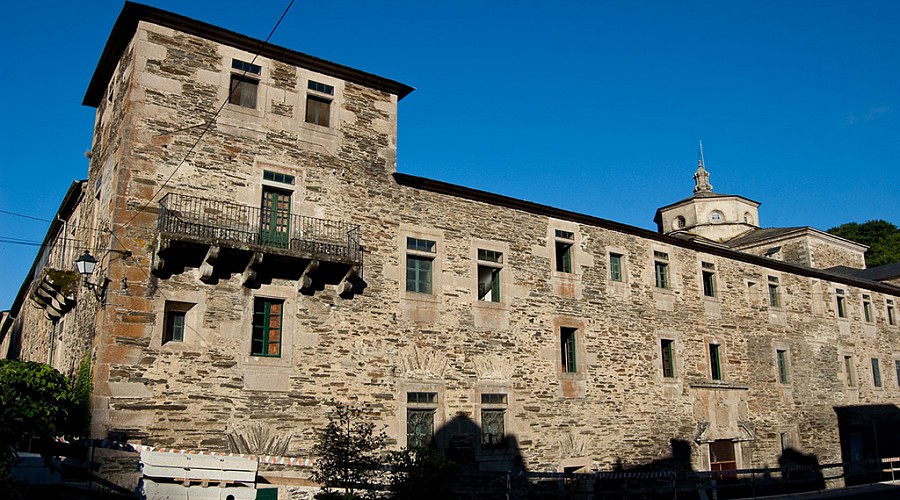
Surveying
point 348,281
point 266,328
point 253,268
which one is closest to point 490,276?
point 348,281

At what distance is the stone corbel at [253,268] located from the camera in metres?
15.4

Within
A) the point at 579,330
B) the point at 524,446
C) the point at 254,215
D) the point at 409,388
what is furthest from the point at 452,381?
the point at 254,215

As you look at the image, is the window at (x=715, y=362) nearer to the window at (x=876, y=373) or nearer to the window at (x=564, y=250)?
the window at (x=564, y=250)

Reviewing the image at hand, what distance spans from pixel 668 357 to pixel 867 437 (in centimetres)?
1266

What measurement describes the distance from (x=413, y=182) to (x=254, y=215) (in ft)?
14.6

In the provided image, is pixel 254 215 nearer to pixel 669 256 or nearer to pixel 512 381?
pixel 512 381

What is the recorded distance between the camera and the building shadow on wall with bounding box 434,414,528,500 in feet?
59.1

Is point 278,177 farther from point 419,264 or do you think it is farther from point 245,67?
point 419,264

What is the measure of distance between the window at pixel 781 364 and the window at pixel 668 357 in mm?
5875

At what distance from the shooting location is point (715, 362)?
2525 centimetres

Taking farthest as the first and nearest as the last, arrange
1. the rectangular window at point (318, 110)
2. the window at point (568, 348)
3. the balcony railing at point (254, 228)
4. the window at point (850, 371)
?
the window at point (850, 371) → the window at point (568, 348) → the rectangular window at point (318, 110) → the balcony railing at point (254, 228)

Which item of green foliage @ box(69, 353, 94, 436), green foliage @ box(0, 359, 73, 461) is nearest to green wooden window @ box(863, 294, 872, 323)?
green foliage @ box(69, 353, 94, 436)

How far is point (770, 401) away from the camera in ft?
86.7

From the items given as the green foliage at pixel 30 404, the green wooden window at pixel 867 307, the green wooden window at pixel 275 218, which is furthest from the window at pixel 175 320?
the green wooden window at pixel 867 307
